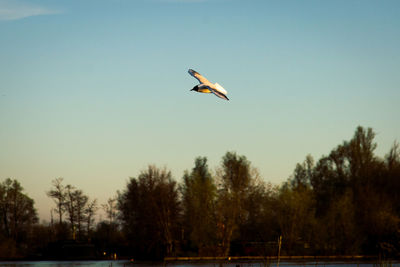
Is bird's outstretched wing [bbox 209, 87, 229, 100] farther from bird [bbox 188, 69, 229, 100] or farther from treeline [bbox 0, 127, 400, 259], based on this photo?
treeline [bbox 0, 127, 400, 259]

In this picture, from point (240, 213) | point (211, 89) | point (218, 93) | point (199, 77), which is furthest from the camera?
point (240, 213)

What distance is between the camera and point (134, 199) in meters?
92.1

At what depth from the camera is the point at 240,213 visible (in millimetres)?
80188

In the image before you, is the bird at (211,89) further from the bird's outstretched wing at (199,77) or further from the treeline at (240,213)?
the treeline at (240,213)

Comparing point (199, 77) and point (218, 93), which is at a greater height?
point (199, 77)

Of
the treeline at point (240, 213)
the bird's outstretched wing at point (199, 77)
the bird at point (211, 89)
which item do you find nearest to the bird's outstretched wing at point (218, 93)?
the bird at point (211, 89)

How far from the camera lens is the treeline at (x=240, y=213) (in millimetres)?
77188

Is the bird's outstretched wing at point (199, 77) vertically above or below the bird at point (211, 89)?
above

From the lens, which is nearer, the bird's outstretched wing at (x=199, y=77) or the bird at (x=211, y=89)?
the bird at (x=211, y=89)

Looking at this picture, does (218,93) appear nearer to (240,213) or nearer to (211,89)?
(211,89)

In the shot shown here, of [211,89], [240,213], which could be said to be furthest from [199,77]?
[240,213]

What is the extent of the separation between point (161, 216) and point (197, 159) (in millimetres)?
18020

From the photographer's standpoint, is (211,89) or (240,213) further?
(240,213)

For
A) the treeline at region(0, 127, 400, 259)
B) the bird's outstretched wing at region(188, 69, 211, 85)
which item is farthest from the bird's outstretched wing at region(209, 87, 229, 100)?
the treeline at region(0, 127, 400, 259)
